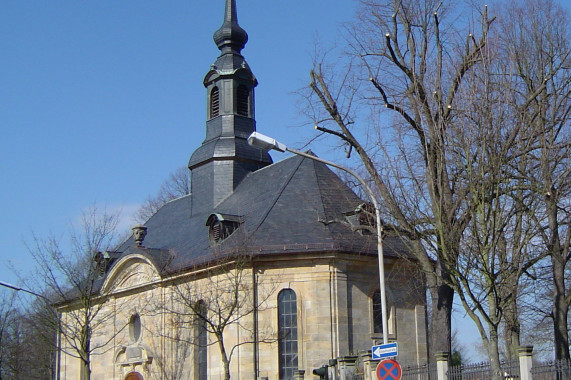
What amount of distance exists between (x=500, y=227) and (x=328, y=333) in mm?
12483

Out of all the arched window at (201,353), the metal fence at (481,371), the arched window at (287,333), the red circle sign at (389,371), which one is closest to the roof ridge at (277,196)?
the arched window at (287,333)

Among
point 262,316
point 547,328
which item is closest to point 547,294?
point 547,328

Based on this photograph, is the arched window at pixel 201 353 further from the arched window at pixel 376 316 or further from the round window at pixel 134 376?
the arched window at pixel 376 316

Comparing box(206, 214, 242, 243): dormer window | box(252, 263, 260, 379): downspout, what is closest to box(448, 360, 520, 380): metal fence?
box(252, 263, 260, 379): downspout

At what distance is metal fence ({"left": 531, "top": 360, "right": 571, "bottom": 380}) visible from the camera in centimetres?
1652

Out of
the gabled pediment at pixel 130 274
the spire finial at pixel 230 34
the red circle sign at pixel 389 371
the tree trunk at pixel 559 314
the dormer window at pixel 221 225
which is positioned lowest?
the red circle sign at pixel 389 371

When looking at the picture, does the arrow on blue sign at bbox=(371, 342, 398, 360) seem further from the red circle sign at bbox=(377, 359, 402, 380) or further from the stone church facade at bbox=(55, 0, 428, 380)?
the stone church facade at bbox=(55, 0, 428, 380)

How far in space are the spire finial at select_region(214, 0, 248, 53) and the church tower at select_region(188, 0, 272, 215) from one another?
5cm

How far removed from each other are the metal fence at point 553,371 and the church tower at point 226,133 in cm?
2090

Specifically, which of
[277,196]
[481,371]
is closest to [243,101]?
[277,196]

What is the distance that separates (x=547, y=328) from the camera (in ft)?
118

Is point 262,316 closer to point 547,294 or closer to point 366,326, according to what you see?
point 366,326

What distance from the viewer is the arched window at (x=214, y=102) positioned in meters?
38.2

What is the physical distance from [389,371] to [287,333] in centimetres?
1473
